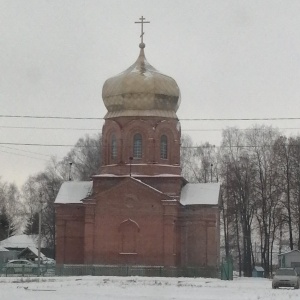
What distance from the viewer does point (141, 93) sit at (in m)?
51.4

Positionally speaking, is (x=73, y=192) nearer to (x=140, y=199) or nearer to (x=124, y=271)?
(x=140, y=199)

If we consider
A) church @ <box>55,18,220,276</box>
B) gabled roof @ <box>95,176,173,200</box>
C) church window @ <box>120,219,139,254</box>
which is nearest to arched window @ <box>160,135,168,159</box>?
church @ <box>55,18,220,276</box>

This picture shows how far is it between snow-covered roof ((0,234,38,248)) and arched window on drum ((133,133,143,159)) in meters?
32.1

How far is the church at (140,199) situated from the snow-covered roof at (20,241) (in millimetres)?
28984

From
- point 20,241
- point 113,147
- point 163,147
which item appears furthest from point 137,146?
point 20,241

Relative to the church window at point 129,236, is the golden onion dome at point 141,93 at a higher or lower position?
higher

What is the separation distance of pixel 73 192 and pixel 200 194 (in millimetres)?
8938

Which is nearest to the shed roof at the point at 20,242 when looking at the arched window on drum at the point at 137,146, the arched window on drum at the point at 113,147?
the arched window on drum at the point at 113,147

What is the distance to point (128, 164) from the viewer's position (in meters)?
51.5

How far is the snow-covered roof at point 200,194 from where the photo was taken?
170ft

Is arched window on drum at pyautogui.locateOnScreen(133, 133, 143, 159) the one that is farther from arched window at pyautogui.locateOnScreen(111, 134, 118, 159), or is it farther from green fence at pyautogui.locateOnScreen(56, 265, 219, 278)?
green fence at pyautogui.locateOnScreen(56, 265, 219, 278)

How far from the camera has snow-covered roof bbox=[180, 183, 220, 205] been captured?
A: 51.8m

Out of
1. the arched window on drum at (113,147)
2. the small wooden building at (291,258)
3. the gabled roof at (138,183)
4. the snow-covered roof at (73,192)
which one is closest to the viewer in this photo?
the gabled roof at (138,183)

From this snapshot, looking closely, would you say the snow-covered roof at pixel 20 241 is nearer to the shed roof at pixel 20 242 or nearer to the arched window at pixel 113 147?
the shed roof at pixel 20 242
